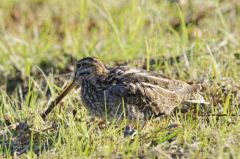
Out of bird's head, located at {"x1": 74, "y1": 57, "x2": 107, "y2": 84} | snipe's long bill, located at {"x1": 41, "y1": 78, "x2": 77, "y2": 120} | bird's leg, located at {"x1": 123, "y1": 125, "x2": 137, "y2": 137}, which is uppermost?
bird's head, located at {"x1": 74, "y1": 57, "x2": 107, "y2": 84}

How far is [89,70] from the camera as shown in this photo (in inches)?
240

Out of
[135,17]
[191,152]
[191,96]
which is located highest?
[135,17]

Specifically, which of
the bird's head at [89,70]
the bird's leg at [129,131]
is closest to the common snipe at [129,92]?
the bird's head at [89,70]

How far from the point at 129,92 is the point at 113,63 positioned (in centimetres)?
187

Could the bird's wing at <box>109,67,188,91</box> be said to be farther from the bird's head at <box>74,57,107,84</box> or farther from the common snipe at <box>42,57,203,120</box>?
the bird's head at <box>74,57,107,84</box>

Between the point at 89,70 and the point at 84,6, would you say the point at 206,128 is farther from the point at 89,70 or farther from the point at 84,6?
the point at 84,6

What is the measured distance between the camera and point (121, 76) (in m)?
5.86

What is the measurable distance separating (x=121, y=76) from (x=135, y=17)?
301 cm

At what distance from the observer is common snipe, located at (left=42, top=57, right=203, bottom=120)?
5.68 m

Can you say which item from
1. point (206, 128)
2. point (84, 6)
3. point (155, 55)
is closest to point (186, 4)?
point (84, 6)

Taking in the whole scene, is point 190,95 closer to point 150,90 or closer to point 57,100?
point 150,90

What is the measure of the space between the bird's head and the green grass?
0.91 feet

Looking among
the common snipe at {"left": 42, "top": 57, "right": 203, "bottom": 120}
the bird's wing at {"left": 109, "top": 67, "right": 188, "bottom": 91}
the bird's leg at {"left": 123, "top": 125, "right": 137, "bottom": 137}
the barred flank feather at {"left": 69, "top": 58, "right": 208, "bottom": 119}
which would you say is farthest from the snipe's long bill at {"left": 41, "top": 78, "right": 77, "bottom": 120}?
the bird's leg at {"left": 123, "top": 125, "right": 137, "bottom": 137}

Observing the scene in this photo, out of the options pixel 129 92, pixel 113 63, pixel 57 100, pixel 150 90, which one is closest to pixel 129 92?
pixel 129 92
